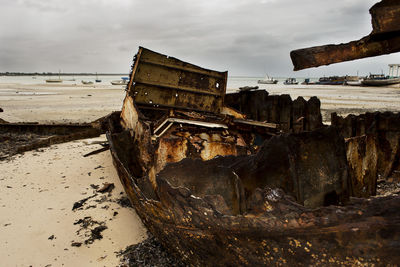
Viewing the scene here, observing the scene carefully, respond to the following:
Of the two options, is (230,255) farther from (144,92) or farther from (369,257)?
(144,92)

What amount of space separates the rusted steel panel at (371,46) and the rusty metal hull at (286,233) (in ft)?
3.51

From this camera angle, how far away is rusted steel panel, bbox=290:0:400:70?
1729 mm

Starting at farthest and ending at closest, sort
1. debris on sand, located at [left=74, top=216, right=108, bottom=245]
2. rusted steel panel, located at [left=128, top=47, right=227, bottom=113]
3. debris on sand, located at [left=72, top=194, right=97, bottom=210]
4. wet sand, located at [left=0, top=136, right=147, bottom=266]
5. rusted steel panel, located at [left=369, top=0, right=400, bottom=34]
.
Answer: rusted steel panel, located at [left=128, top=47, right=227, bottom=113], debris on sand, located at [left=72, top=194, right=97, bottom=210], debris on sand, located at [left=74, top=216, right=108, bottom=245], wet sand, located at [left=0, top=136, right=147, bottom=266], rusted steel panel, located at [left=369, top=0, right=400, bottom=34]

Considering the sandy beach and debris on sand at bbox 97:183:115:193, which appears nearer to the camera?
the sandy beach

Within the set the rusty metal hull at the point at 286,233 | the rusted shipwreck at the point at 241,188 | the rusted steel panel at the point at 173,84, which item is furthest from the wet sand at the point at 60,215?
the rusted steel panel at the point at 173,84

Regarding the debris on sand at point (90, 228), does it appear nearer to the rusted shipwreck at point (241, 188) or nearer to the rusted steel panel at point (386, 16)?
the rusted shipwreck at point (241, 188)

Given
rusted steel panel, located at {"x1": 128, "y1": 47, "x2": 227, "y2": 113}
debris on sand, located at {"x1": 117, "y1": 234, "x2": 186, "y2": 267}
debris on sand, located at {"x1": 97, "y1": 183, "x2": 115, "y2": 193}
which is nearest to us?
debris on sand, located at {"x1": 117, "y1": 234, "x2": 186, "y2": 267}

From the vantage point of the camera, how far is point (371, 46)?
81.7 inches

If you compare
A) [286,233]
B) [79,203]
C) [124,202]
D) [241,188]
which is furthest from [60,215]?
[286,233]

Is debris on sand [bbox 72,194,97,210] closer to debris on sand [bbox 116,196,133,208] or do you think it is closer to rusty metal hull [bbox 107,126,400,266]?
debris on sand [bbox 116,196,133,208]

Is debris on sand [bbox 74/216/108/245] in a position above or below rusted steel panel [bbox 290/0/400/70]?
below

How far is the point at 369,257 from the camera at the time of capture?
4.88 ft

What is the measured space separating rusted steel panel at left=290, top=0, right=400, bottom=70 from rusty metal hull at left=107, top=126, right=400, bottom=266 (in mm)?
1070

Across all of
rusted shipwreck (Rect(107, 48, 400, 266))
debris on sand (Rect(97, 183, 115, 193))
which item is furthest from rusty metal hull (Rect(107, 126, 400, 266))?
debris on sand (Rect(97, 183, 115, 193))
